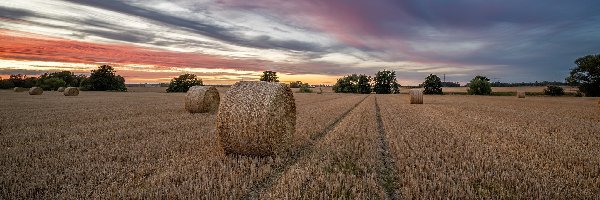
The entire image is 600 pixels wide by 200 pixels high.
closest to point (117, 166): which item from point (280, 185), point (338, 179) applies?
point (280, 185)

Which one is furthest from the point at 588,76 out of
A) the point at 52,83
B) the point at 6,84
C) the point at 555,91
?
the point at 6,84

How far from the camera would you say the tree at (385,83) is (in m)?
83.8

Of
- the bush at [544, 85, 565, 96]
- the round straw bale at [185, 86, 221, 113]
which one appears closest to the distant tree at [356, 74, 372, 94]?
the bush at [544, 85, 565, 96]

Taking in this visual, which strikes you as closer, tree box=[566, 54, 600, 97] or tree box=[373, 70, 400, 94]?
tree box=[566, 54, 600, 97]

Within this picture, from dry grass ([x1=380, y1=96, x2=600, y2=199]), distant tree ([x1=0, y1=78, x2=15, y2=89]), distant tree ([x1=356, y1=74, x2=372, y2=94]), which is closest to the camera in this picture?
dry grass ([x1=380, y1=96, x2=600, y2=199])

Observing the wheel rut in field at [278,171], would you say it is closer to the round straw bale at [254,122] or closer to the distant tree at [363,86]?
the round straw bale at [254,122]

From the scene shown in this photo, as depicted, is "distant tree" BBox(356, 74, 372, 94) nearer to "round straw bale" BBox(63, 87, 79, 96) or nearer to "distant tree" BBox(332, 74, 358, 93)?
"distant tree" BBox(332, 74, 358, 93)

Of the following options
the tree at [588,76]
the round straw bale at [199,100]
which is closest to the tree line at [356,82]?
the tree at [588,76]

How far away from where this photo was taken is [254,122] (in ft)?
24.1

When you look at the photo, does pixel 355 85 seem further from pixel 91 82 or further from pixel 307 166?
pixel 307 166

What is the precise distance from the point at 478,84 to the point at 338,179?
72601 millimetres

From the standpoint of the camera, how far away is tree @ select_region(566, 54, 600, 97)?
52772 millimetres

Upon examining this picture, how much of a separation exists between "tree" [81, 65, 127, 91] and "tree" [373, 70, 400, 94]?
182ft

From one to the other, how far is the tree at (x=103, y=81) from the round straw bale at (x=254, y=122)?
72.7m
